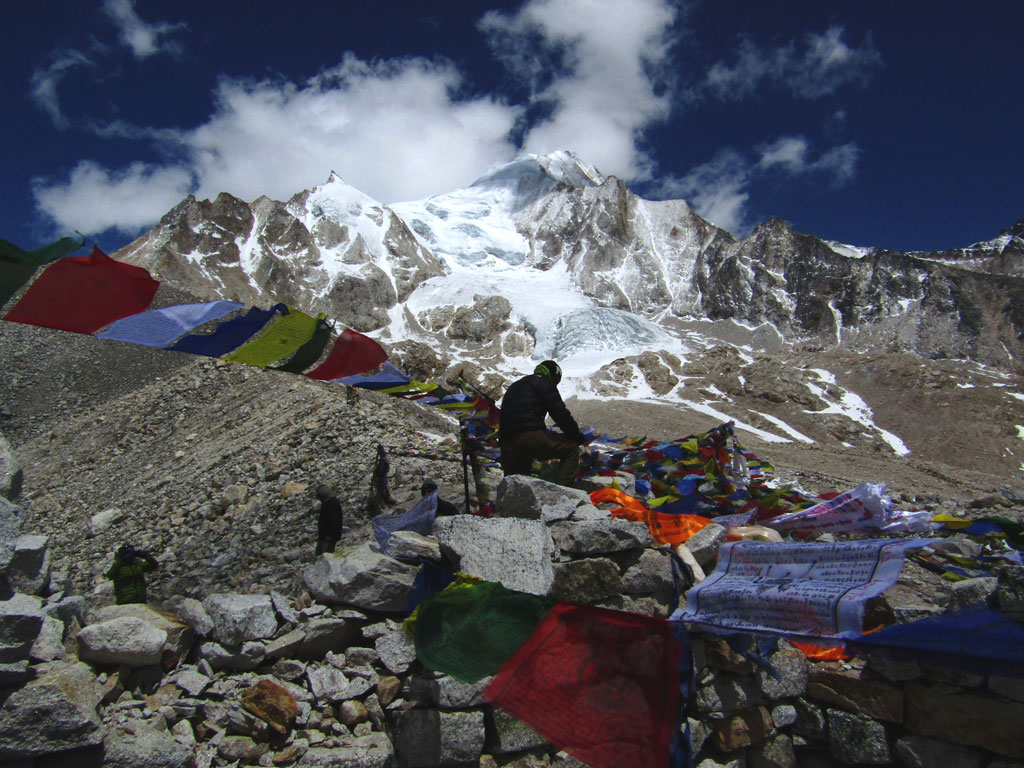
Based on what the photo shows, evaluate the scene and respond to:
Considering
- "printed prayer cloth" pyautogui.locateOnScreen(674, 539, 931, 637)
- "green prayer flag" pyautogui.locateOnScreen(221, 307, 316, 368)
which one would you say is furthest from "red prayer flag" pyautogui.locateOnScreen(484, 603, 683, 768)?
"green prayer flag" pyautogui.locateOnScreen(221, 307, 316, 368)

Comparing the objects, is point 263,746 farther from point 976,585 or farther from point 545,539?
point 976,585

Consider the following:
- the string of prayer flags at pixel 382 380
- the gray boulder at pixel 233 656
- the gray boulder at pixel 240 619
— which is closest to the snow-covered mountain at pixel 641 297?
the string of prayer flags at pixel 382 380

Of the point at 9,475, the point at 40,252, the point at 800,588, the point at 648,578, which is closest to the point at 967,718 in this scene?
the point at 800,588

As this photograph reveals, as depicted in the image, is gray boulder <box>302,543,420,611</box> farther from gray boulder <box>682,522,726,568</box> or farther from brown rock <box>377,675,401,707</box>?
gray boulder <box>682,522,726,568</box>

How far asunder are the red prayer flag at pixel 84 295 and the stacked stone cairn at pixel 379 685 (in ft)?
15.1

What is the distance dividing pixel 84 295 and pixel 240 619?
6530mm

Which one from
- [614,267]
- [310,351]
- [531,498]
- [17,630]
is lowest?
[17,630]

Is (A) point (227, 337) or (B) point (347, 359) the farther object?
(B) point (347, 359)

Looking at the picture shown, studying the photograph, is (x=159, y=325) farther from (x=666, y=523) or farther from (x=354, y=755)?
(x=666, y=523)

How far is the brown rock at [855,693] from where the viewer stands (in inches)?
156

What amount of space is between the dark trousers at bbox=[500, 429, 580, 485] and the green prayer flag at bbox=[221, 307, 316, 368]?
4784mm

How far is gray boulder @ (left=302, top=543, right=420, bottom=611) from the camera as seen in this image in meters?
4.62

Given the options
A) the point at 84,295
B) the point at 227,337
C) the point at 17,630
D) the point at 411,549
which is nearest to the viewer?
the point at 17,630

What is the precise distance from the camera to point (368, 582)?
15.2 ft
